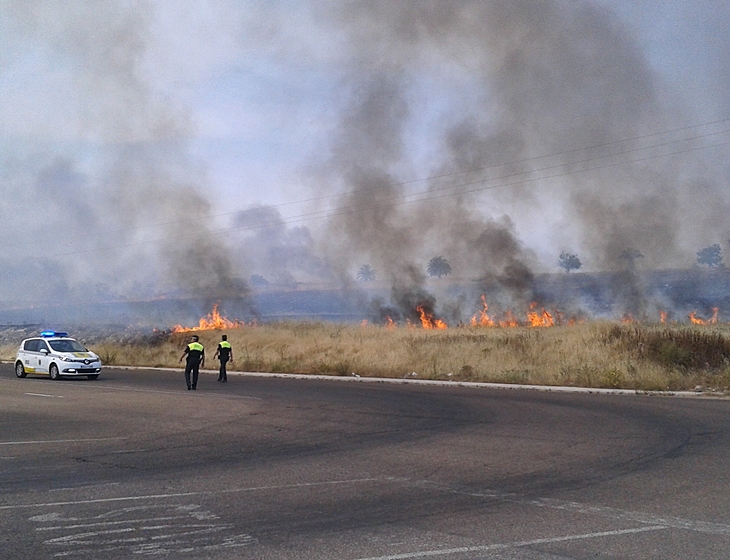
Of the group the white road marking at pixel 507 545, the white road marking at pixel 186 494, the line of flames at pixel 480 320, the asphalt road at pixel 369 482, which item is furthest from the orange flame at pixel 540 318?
the white road marking at pixel 507 545

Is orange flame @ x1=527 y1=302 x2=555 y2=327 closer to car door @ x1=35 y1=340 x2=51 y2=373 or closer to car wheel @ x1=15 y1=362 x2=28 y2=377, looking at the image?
car door @ x1=35 y1=340 x2=51 y2=373

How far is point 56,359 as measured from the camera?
89.5 ft

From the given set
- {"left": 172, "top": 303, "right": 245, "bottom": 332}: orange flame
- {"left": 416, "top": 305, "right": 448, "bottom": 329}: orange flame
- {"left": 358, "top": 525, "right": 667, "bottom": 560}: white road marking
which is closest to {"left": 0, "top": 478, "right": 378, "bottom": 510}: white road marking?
{"left": 358, "top": 525, "right": 667, "bottom": 560}: white road marking

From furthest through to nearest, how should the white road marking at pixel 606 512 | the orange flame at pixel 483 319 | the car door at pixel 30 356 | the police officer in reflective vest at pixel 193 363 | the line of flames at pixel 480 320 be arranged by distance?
the orange flame at pixel 483 319 < the line of flames at pixel 480 320 < the car door at pixel 30 356 < the police officer in reflective vest at pixel 193 363 < the white road marking at pixel 606 512

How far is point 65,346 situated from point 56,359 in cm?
139

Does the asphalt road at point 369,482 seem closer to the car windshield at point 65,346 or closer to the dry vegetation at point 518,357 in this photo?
the dry vegetation at point 518,357

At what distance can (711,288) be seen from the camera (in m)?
76.6

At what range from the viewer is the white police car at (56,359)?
1064 inches

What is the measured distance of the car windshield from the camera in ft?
92.4

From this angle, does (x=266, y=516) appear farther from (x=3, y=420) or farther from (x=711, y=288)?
(x=711, y=288)

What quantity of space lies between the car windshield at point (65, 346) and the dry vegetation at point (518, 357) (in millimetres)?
7588

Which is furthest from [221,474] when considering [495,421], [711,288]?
[711,288]

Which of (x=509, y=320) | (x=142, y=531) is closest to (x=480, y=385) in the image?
(x=142, y=531)

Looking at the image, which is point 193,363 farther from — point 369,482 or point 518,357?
point 369,482
